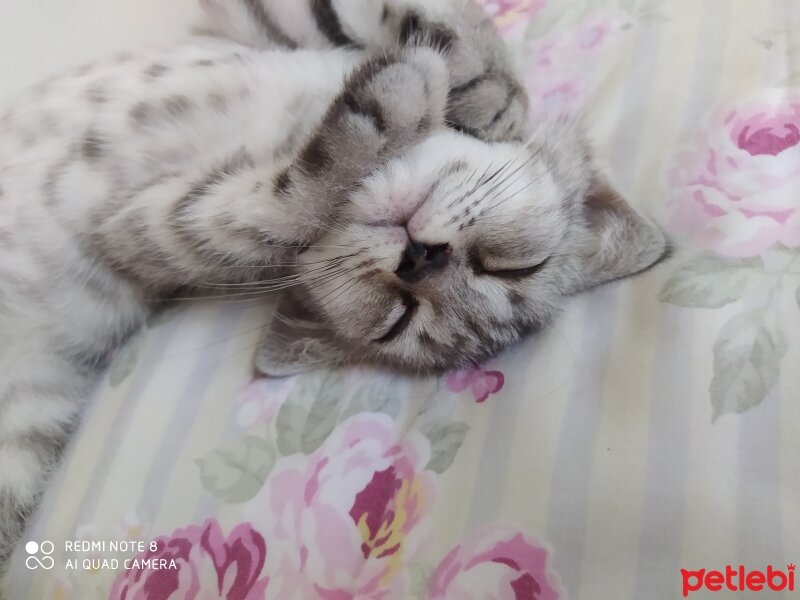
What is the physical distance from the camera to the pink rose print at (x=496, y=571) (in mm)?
702

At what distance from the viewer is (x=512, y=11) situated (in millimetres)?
1273

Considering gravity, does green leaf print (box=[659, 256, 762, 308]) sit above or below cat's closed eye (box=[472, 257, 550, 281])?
above

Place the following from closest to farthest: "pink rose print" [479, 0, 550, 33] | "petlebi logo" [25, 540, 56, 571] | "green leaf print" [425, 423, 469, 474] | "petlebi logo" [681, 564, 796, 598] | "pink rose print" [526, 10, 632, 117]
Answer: "petlebi logo" [681, 564, 796, 598]
"green leaf print" [425, 423, 469, 474]
"petlebi logo" [25, 540, 56, 571]
"pink rose print" [526, 10, 632, 117]
"pink rose print" [479, 0, 550, 33]

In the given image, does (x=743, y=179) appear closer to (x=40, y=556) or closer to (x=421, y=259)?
(x=421, y=259)

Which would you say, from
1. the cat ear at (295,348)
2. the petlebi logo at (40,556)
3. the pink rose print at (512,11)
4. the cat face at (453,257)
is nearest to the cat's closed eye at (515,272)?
the cat face at (453,257)

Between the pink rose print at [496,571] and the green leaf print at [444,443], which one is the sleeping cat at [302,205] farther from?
the pink rose print at [496,571]

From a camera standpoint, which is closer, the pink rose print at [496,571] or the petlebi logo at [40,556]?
the pink rose print at [496,571]

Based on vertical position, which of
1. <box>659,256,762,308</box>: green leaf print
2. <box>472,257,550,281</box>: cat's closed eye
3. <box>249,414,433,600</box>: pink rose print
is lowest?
<box>249,414,433,600</box>: pink rose print

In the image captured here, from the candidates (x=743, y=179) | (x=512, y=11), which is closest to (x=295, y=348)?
(x=743, y=179)

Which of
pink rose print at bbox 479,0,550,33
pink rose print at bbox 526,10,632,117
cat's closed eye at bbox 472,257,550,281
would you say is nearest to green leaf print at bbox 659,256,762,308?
cat's closed eye at bbox 472,257,550,281

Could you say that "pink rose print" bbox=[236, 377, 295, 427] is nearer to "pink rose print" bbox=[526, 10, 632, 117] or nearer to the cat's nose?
the cat's nose

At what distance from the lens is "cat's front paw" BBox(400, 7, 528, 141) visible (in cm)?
103

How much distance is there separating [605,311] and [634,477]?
0.24 metres

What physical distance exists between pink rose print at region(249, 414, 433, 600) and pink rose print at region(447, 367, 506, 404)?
0.30ft
